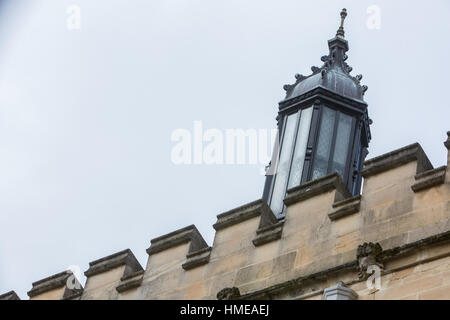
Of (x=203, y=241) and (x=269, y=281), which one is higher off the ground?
(x=203, y=241)

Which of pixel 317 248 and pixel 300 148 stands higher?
pixel 300 148

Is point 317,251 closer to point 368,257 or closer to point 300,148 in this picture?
point 368,257

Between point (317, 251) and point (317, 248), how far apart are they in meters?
0.06

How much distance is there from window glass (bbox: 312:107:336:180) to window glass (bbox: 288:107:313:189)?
9.5 inches

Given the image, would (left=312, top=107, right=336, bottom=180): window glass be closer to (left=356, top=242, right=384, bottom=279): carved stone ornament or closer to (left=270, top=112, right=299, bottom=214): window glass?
(left=270, top=112, right=299, bottom=214): window glass

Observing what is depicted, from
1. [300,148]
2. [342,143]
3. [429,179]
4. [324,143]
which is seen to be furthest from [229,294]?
[342,143]

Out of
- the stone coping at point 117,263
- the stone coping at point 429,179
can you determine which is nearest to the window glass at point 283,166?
the stone coping at point 117,263

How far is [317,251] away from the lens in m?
16.1
